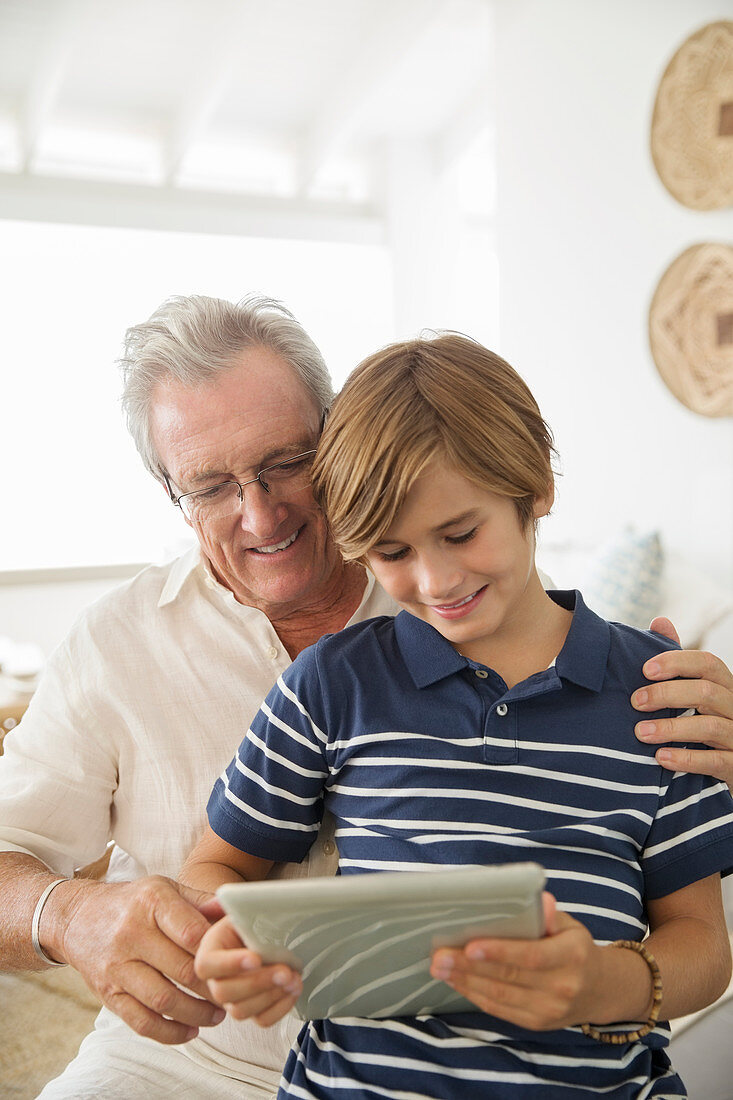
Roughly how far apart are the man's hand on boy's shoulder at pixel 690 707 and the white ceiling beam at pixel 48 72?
4856 mm

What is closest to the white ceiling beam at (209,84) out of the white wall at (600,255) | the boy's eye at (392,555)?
the white wall at (600,255)

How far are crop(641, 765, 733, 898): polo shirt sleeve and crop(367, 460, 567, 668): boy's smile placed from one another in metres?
0.25

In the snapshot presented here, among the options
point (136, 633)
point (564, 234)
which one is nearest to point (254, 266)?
point (564, 234)

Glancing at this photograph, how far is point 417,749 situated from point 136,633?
0.54 m

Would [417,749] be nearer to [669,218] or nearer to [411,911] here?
[411,911]

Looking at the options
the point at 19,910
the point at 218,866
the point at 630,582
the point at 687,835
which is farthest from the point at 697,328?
the point at 19,910

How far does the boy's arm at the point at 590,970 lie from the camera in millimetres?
790

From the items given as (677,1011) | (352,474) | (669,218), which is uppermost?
(669,218)

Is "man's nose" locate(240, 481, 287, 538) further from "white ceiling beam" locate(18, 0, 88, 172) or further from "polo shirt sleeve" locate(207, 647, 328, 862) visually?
"white ceiling beam" locate(18, 0, 88, 172)

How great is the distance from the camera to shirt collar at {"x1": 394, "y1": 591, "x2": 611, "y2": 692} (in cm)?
109

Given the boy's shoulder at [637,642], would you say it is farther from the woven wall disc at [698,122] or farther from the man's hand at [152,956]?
the woven wall disc at [698,122]

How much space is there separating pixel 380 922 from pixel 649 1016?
36 centimetres

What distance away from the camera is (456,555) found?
3.48ft

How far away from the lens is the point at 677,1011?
99cm
